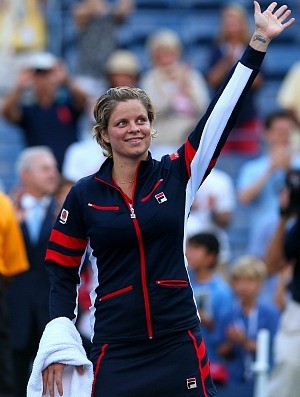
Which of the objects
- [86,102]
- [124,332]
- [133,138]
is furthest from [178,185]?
[86,102]

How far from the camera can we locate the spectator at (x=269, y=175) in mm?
10016

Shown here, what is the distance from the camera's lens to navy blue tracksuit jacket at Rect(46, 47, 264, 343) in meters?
4.67

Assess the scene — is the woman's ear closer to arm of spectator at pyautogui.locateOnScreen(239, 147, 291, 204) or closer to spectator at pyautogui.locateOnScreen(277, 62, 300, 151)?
arm of spectator at pyautogui.locateOnScreen(239, 147, 291, 204)

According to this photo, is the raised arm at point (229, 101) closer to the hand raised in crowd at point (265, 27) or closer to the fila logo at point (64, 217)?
the hand raised in crowd at point (265, 27)

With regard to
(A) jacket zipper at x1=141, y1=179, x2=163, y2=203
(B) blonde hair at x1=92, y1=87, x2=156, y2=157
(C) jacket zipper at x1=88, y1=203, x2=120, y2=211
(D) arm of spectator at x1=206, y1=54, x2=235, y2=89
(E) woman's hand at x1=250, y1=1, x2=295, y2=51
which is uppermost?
(D) arm of spectator at x1=206, y1=54, x2=235, y2=89

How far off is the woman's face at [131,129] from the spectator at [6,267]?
8.15 feet

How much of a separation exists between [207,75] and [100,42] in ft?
3.77

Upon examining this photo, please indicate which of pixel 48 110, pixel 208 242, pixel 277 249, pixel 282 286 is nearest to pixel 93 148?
pixel 48 110

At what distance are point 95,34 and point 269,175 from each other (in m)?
3.03

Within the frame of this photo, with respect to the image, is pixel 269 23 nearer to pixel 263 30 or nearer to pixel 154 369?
pixel 263 30

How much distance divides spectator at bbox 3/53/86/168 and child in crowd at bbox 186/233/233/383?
2325mm

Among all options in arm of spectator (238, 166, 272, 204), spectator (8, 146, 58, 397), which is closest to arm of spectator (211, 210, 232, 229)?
arm of spectator (238, 166, 272, 204)

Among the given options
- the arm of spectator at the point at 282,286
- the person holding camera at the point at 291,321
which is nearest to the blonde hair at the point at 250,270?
the arm of spectator at the point at 282,286

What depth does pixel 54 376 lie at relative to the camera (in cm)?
464
